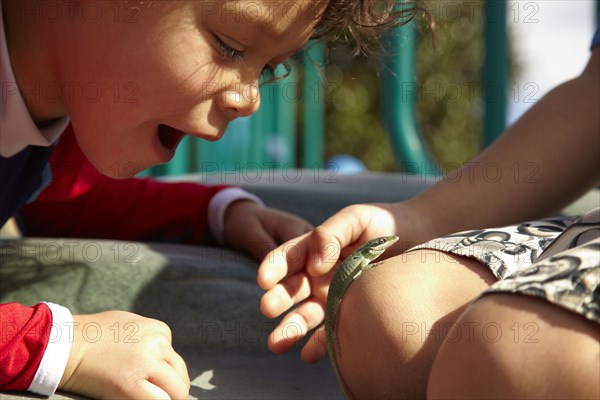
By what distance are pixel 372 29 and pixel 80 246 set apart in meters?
0.63

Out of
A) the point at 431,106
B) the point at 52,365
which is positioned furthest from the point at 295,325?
the point at 431,106

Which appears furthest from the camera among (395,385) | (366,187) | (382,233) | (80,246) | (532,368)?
(366,187)

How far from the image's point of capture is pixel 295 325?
0.95 m

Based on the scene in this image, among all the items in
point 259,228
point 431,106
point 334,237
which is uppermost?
point 334,237

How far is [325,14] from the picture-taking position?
3.80 feet

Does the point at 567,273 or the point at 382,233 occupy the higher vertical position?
the point at 567,273

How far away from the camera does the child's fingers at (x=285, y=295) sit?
938 millimetres

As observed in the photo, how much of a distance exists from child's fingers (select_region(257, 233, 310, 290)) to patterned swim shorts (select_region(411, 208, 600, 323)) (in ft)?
0.53

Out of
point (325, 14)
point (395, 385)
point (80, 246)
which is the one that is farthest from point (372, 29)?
point (395, 385)

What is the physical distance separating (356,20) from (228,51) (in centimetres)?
31

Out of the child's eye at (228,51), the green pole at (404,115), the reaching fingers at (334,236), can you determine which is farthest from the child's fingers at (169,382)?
the green pole at (404,115)

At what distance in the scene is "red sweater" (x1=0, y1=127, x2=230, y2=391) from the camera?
1.54 meters

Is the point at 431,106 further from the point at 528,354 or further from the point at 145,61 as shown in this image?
the point at 528,354

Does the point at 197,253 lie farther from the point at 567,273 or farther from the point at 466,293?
the point at 567,273
